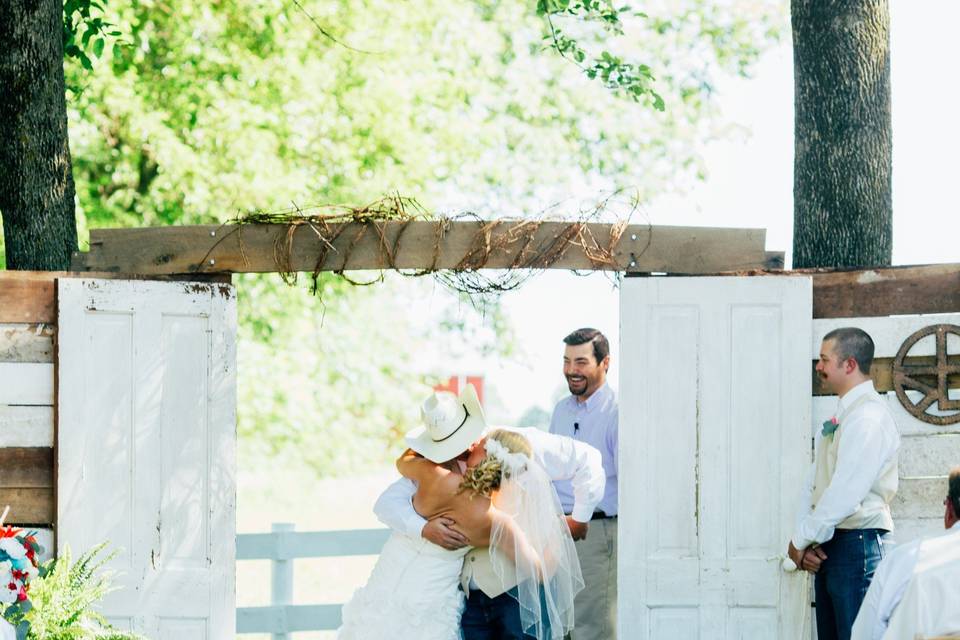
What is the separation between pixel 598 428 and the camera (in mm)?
6688

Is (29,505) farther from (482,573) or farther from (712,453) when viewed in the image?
(712,453)

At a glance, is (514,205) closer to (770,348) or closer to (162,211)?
(162,211)

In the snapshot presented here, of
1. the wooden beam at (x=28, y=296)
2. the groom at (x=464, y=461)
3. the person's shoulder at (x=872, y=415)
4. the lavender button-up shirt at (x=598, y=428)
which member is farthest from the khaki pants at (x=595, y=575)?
the wooden beam at (x=28, y=296)

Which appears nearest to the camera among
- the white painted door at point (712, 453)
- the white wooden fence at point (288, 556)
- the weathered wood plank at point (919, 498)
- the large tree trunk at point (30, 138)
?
the weathered wood plank at point (919, 498)

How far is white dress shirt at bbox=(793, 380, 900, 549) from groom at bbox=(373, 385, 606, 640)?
90 cm

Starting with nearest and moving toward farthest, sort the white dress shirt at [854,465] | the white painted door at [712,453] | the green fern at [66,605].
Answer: the green fern at [66,605]
the white dress shirt at [854,465]
the white painted door at [712,453]

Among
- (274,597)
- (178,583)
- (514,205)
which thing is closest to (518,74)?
(514,205)

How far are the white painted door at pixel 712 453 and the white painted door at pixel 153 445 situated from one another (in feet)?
6.01

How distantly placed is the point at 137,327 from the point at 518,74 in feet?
32.6

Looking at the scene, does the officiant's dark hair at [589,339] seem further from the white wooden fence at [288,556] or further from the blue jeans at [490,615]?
the white wooden fence at [288,556]

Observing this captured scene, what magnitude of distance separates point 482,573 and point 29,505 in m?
2.15

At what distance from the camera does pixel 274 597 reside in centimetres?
847

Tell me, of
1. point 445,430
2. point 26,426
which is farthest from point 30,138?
point 445,430

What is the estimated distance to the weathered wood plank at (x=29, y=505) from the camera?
19.3ft
